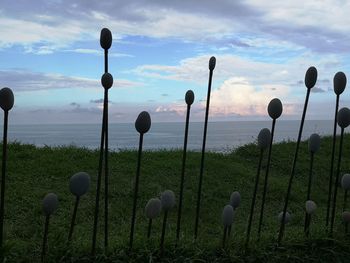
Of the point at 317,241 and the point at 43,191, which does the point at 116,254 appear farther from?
the point at 43,191

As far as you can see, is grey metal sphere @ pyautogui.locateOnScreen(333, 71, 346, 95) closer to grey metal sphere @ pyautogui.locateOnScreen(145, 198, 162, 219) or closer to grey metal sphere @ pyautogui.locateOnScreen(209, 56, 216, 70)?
grey metal sphere @ pyautogui.locateOnScreen(209, 56, 216, 70)

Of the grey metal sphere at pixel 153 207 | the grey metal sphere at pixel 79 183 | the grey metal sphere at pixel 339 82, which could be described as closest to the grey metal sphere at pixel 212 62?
the grey metal sphere at pixel 339 82

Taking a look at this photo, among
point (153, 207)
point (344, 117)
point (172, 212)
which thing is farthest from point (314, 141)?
point (172, 212)

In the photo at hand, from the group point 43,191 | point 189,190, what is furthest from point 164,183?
point 43,191

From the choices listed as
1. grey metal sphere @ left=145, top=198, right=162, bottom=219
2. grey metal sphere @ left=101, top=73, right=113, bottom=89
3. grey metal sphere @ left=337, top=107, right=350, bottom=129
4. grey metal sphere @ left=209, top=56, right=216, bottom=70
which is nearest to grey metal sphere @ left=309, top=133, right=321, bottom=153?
grey metal sphere @ left=337, top=107, right=350, bottom=129

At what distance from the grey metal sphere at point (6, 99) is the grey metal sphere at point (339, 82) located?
75.4 inches

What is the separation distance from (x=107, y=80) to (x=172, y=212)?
2.76 m

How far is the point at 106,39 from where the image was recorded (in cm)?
255

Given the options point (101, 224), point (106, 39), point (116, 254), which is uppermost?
point (106, 39)

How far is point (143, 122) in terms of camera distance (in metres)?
2.50

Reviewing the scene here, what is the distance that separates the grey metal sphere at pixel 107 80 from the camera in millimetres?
2543

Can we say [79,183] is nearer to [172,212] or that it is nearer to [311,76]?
[311,76]

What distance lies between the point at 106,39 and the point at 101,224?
7.63 ft

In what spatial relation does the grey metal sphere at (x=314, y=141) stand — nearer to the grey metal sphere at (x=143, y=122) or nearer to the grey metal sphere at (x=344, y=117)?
the grey metal sphere at (x=344, y=117)
